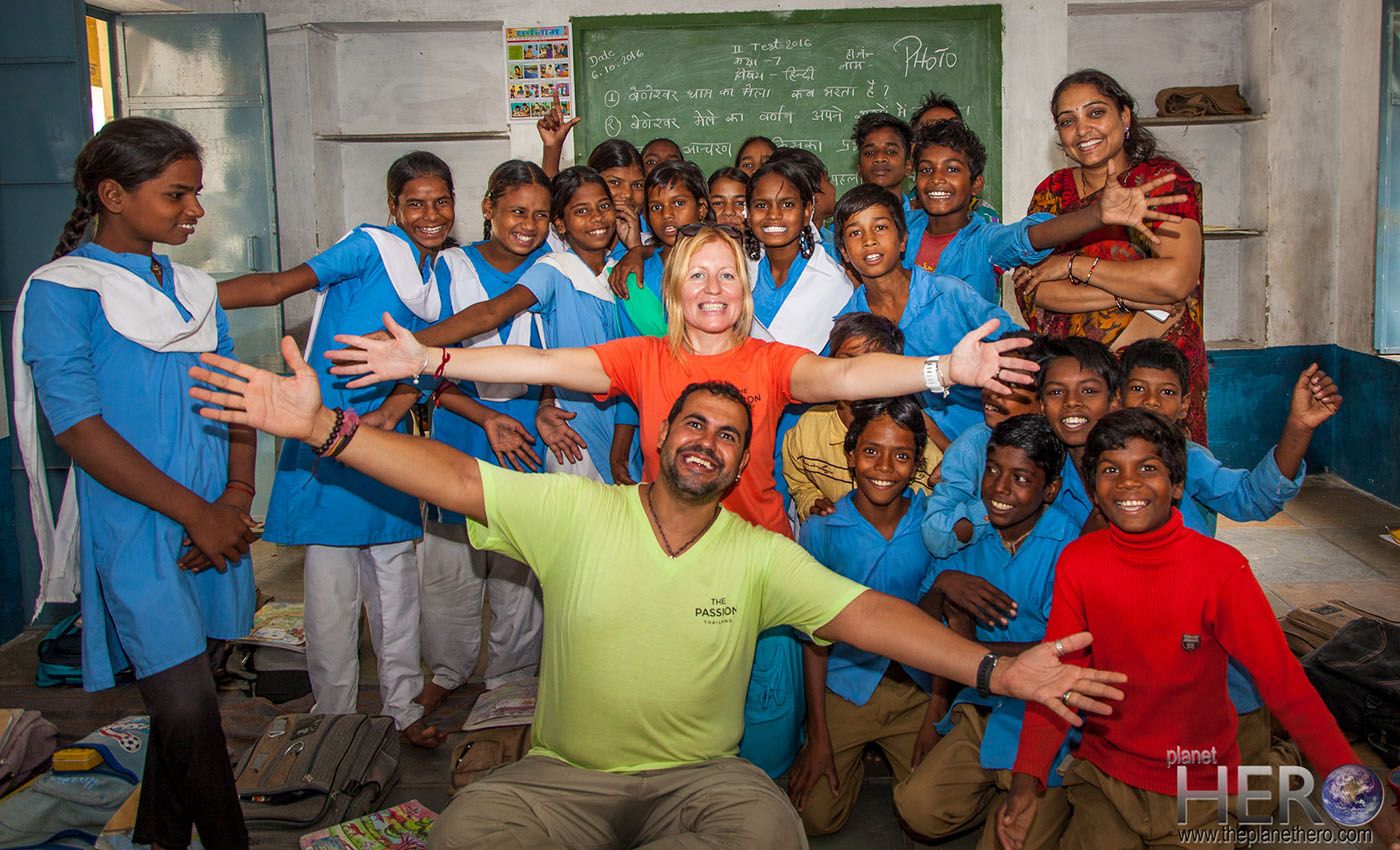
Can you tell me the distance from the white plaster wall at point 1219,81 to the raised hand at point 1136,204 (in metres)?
3.79

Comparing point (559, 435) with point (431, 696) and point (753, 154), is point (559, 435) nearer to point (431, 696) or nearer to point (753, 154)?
point (431, 696)

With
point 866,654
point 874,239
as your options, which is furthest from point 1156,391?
point 866,654

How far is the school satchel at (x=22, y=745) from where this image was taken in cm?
361

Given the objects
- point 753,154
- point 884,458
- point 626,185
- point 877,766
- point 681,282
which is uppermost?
point 753,154

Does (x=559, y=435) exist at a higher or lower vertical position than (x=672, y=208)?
lower

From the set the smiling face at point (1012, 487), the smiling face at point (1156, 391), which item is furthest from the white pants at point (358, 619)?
the smiling face at point (1156, 391)

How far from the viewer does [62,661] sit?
4539 mm

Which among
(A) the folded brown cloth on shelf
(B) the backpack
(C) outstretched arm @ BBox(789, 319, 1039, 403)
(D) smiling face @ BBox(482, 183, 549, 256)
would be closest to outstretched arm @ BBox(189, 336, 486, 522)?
(C) outstretched arm @ BBox(789, 319, 1039, 403)

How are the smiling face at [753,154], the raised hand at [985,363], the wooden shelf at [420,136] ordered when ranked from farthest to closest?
the wooden shelf at [420,136] → the smiling face at [753,154] → the raised hand at [985,363]

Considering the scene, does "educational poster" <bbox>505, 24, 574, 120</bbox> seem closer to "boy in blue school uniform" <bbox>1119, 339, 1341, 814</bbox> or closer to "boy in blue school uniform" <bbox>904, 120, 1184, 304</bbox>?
"boy in blue school uniform" <bbox>904, 120, 1184, 304</bbox>

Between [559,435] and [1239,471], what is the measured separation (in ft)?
6.38

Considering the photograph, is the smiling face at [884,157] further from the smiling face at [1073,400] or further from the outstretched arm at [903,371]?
the outstretched arm at [903,371]

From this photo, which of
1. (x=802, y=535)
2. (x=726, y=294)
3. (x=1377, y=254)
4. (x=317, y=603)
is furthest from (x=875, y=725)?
(x=1377, y=254)

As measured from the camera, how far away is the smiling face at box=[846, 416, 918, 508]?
3268mm
